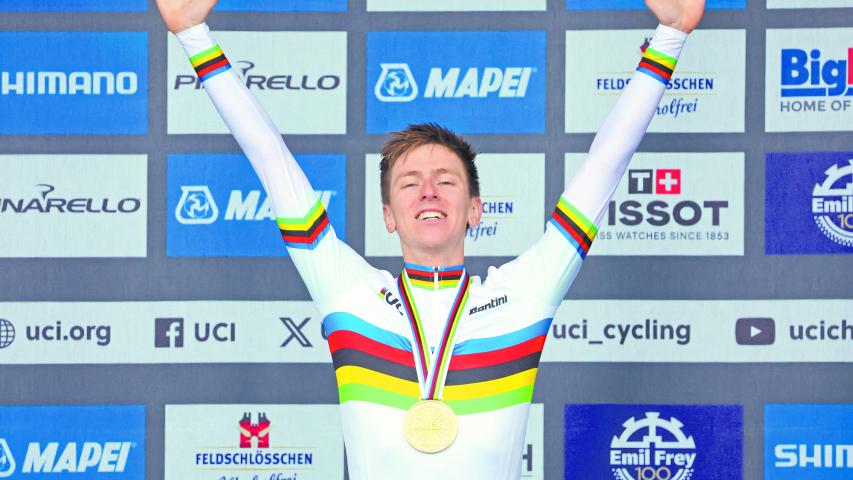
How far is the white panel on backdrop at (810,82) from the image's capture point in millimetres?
3072

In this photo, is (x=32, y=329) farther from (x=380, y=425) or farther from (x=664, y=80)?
(x=664, y=80)

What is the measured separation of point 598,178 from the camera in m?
1.97

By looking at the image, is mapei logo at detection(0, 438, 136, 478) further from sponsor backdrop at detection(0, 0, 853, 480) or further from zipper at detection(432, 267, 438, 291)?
zipper at detection(432, 267, 438, 291)

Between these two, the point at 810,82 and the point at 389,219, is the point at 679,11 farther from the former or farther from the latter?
the point at 810,82

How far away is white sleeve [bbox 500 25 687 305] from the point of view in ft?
6.33

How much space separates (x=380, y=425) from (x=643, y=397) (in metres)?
1.45

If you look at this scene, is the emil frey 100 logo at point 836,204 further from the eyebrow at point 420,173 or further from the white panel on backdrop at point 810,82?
the eyebrow at point 420,173

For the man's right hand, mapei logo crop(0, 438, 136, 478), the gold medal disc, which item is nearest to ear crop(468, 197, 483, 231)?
the gold medal disc

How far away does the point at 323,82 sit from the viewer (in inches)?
122

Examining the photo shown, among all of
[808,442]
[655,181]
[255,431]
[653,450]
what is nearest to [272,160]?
[255,431]

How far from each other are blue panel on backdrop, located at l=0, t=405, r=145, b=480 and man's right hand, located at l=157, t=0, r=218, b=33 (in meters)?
1.62

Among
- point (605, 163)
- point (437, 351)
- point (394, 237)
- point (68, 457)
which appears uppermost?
point (394, 237)

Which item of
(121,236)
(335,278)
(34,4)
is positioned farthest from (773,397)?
(34,4)

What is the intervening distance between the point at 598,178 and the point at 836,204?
1473 millimetres
